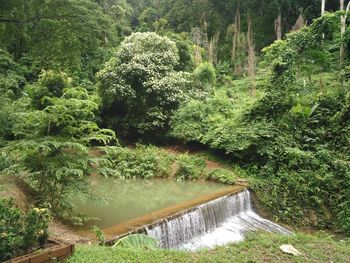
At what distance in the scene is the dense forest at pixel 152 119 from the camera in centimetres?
586

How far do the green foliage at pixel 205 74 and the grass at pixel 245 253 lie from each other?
1387cm

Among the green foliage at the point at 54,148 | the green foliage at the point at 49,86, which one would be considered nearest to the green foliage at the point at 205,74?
the green foliage at the point at 49,86

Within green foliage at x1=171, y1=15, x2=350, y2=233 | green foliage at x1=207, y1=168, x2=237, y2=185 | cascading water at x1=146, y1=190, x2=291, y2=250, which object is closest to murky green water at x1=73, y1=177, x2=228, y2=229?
green foliage at x1=207, y1=168, x2=237, y2=185

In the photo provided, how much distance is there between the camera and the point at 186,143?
16344mm

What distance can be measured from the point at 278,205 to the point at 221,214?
7.68ft

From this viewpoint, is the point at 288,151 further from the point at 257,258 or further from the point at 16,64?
the point at 16,64

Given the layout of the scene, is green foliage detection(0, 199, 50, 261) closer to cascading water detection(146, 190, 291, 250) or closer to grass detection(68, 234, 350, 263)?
grass detection(68, 234, 350, 263)

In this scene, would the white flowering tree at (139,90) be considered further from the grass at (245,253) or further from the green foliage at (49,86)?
the grass at (245,253)

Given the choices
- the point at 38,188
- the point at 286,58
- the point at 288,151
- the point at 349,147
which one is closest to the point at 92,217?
the point at 38,188

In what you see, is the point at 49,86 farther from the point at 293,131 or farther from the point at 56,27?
the point at 293,131

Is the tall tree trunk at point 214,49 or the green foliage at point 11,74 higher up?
the tall tree trunk at point 214,49

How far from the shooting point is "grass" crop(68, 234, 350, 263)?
5.27 m

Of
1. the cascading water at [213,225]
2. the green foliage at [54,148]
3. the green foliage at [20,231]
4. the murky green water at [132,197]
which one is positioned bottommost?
the cascading water at [213,225]

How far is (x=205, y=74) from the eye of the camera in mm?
19984
